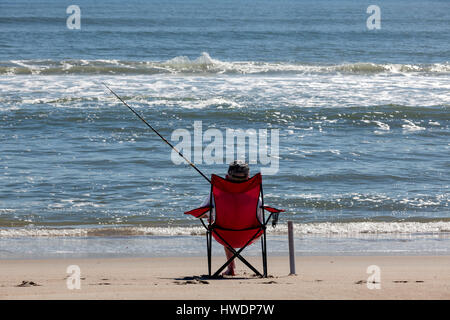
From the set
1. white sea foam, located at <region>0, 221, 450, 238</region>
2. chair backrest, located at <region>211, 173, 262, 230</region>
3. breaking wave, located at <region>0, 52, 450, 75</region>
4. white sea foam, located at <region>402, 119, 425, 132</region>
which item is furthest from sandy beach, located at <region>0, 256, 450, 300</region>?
breaking wave, located at <region>0, 52, 450, 75</region>

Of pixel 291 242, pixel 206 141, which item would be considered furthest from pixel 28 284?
pixel 206 141

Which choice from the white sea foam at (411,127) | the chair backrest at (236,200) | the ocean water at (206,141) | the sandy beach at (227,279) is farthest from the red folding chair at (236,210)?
the white sea foam at (411,127)

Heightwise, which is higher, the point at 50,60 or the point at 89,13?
the point at 89,13

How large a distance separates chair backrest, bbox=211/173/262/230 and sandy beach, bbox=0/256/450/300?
0.48 m

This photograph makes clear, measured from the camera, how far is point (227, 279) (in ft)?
17.0

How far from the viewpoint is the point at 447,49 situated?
30844 millimetres

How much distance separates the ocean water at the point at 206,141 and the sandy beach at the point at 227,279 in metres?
0.52

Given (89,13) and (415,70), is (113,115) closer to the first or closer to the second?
(415,70)

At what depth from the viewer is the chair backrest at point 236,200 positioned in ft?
16.7

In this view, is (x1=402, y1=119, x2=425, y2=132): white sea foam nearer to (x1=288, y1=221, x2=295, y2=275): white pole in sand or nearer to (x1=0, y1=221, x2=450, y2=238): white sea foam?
(x1=0, y1=221, x2=450, y2=238): white sea foam

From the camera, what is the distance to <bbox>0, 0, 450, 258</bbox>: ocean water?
793cm

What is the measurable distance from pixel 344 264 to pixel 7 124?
949 cm

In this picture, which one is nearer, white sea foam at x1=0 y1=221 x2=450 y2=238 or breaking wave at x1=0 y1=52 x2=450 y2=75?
white sea foam at x1=0 y1=221 x2=450 y2=238
